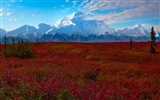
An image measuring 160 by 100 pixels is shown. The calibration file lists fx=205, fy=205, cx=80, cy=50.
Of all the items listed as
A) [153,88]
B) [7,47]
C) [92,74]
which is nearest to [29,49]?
[7,47]

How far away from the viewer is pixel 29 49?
29422 mm

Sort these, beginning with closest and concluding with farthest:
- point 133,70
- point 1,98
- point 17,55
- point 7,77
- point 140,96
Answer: point 1,98, point 140,96, point 7,77, point 133,70, point 17,55

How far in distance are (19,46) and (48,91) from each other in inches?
933

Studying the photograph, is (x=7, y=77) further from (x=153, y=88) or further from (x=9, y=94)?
(x=153, y=88)

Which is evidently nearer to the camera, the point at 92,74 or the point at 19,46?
the point at 92,74

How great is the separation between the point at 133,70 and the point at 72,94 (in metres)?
10.4

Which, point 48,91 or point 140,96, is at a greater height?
point 48,91

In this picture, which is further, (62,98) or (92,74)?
(92,74)

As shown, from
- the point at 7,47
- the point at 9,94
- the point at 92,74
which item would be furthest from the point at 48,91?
the point at 7,47

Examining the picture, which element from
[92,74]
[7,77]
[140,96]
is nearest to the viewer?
[140,96]

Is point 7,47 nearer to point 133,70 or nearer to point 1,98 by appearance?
point 133,70

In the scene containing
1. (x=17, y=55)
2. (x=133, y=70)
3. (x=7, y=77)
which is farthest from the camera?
(x=17, y=55)

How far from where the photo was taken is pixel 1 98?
21.6ft

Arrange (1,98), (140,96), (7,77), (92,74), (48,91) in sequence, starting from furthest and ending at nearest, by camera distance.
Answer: (92,74) < (7,77) < (140,96) < (48,91) < (1,98)
